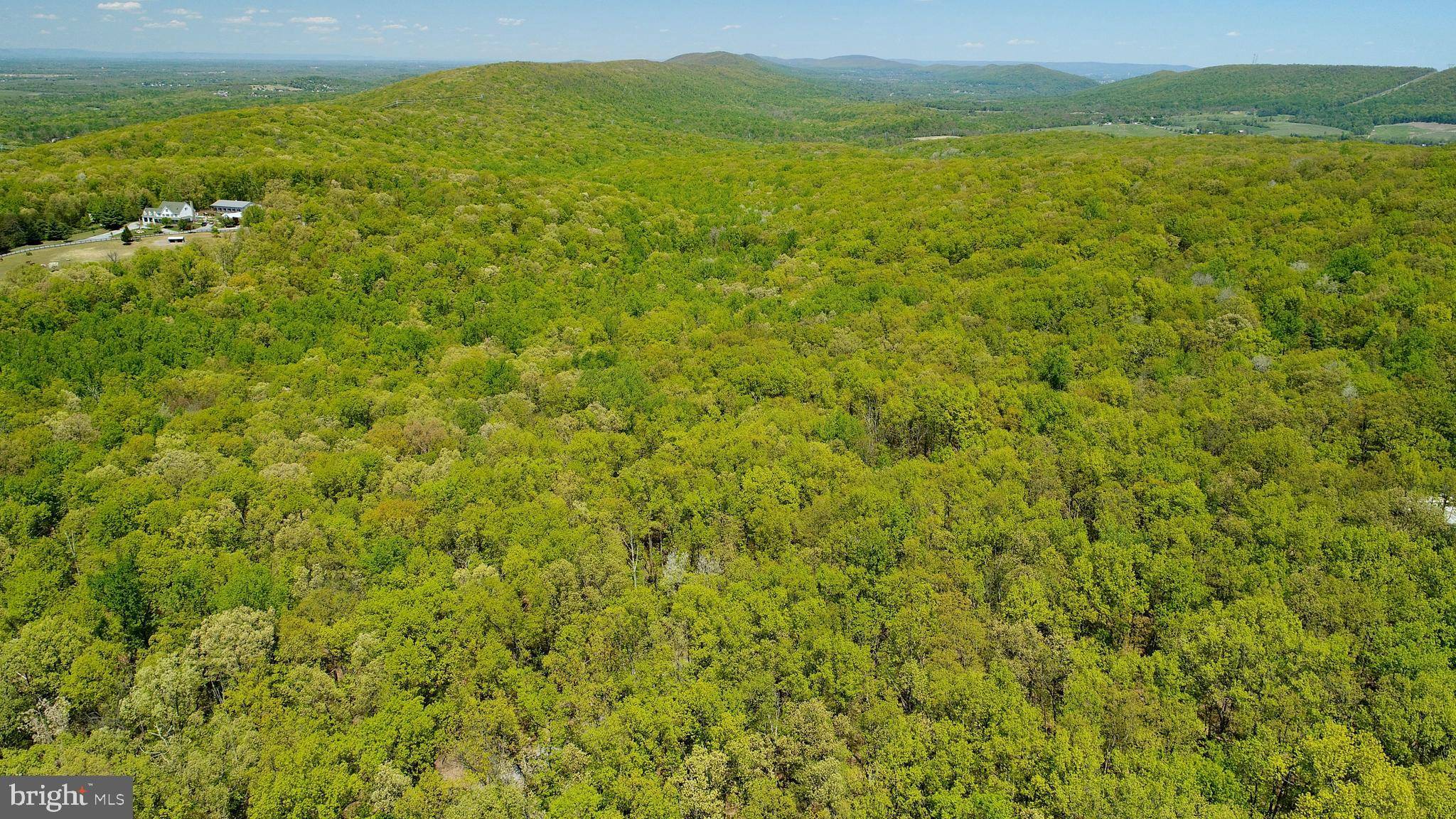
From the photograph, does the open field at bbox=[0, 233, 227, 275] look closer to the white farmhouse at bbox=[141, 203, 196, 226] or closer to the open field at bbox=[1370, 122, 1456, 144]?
the white farmhouse at bbox=[141, 203, 196, 226]

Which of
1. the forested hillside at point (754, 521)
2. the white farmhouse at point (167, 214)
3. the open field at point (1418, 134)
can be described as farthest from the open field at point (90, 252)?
the open field at point (1418, 134)

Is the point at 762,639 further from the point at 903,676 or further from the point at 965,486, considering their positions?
the point at 965,486

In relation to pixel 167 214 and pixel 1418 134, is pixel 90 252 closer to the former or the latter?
pixel 167 214

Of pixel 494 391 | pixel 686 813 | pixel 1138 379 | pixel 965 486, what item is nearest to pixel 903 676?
pixel 686 813

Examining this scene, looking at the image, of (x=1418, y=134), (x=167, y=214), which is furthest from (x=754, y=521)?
(x=1418, y=134)

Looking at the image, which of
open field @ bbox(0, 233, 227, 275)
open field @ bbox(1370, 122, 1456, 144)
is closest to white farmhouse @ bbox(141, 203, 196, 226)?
open field @ bbox(0, 233, 227, 275)
